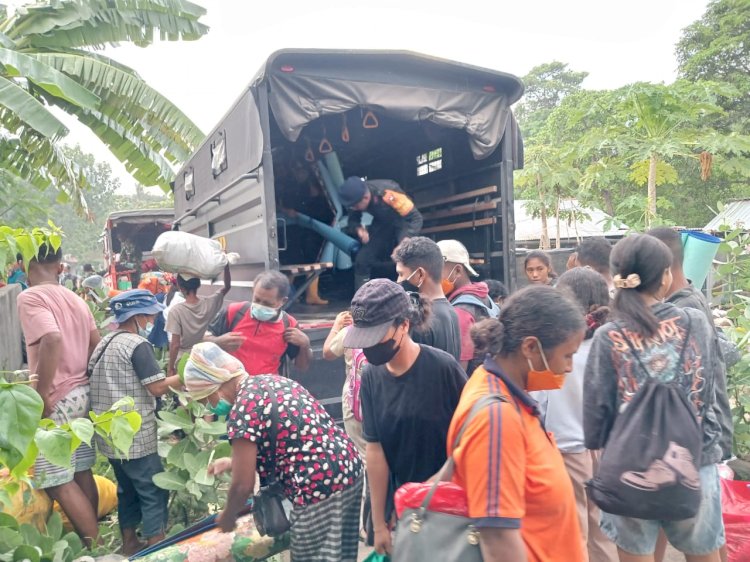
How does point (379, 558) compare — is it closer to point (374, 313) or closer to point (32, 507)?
point (374, 313)

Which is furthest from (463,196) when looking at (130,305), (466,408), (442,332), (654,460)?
(466,408)

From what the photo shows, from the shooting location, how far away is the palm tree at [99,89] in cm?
662

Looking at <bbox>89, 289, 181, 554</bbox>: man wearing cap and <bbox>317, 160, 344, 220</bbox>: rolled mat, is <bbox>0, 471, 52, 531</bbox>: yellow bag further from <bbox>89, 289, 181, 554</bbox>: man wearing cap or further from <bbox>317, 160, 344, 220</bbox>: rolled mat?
<bbox>317, 160, 344, 220</bbox>: rolled mat

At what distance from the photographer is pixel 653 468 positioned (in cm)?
169

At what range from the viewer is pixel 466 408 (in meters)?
1.40

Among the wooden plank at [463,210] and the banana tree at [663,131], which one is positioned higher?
the banana tree at [663,131]

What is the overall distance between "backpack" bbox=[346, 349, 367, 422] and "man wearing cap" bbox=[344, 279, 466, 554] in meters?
0.51

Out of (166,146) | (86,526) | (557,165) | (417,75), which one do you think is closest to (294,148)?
(417,75)

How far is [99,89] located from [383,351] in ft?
22.8

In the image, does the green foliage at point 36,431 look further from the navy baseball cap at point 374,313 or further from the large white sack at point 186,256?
the large white sack at point 186,256

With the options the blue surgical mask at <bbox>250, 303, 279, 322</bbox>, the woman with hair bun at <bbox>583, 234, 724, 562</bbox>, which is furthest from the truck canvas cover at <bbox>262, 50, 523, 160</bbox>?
the woman with hair bun at <bbox>583, 234, 724, 562</bbox>

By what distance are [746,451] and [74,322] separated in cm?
427

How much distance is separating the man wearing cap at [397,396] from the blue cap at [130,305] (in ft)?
5.09

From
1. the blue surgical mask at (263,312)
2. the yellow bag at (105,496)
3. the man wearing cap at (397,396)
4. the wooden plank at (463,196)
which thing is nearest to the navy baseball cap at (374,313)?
the man wearing cap at (397,396)
